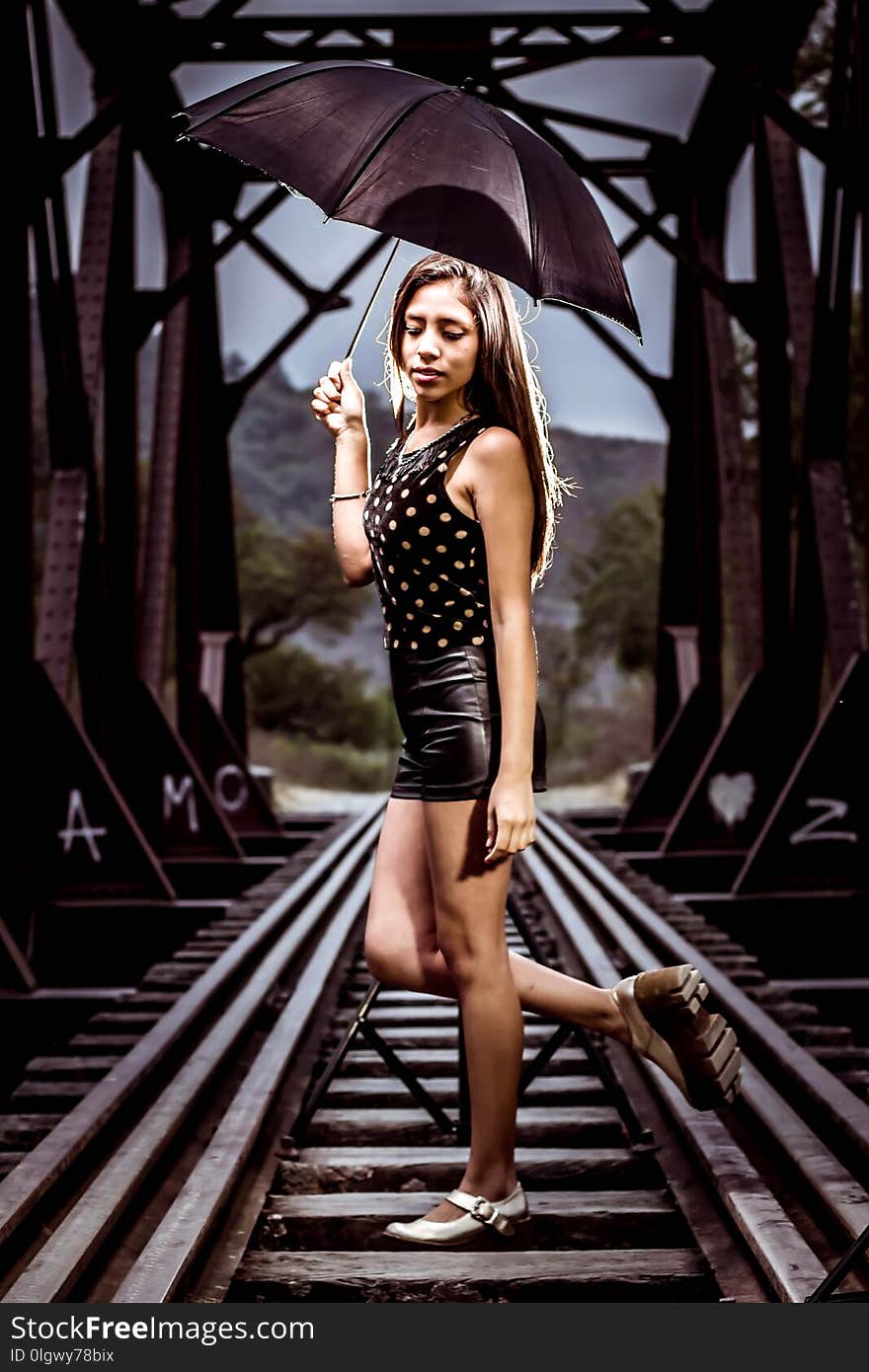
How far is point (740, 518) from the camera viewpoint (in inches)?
355

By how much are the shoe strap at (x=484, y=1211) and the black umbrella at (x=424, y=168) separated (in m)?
1.61

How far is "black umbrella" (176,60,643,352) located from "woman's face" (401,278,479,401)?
11 centimetres

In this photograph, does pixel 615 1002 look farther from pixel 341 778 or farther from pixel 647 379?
pixel 341 778

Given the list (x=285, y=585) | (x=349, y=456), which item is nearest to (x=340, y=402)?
(x=349, y=456)

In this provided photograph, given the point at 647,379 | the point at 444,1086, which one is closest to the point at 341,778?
the point at 647,379

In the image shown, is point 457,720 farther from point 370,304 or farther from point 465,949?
point 370,304

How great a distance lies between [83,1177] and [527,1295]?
1.02 meters

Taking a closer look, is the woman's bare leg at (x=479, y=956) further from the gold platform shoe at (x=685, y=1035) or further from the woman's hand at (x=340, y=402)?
the woman's hand at (x=340, y=402)

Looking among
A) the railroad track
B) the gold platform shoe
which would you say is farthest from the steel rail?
the gold platform shoe

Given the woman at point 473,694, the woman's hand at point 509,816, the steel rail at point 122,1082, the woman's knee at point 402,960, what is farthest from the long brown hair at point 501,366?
the steel rail at point 122,1082

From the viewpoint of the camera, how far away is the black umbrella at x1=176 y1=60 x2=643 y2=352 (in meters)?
2.21

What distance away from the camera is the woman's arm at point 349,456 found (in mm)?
2596

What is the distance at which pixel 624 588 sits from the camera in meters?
46.2

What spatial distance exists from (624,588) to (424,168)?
44.5 metres
